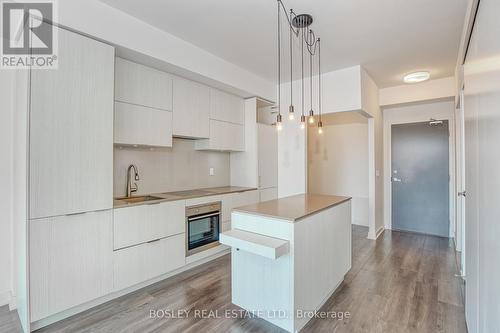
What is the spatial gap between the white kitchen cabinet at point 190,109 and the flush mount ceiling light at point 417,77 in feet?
10.6

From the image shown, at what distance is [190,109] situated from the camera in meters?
3.30

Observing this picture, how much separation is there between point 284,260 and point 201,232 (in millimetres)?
1662

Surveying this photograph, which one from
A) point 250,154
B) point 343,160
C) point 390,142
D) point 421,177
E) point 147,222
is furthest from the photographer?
point 343,160

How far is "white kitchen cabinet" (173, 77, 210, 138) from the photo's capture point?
314 cm

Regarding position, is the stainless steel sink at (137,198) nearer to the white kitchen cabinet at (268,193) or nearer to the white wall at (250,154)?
the white wall at (250,154)

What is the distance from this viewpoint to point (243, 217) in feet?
6.97

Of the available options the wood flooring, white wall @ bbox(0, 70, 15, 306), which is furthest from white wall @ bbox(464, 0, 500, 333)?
→ white wall @ bbox(0, 70, 15, 306)

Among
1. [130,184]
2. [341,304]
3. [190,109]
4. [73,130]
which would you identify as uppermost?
[190,109]

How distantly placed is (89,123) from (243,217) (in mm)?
1636

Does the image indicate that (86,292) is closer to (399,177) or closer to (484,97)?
(484,97)

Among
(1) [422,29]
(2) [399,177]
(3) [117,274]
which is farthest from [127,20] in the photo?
(2) [399,177]

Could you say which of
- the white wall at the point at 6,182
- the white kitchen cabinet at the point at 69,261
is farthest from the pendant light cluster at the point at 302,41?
the white wall at the point at 6,182

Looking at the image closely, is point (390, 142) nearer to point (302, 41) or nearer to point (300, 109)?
point (300, 109)

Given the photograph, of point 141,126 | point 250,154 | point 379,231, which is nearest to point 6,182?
point 141,126
